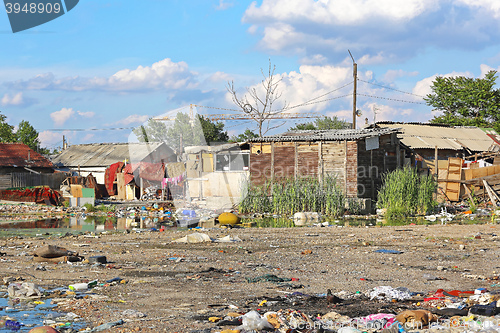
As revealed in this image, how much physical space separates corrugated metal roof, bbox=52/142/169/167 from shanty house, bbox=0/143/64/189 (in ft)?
15.5

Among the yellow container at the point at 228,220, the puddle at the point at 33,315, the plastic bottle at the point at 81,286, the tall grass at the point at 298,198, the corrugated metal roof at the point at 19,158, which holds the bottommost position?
the puddle at the point at 33,315

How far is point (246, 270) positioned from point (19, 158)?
29294mm

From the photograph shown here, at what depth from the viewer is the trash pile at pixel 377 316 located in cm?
482

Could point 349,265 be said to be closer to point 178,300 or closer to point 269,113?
point 178,300

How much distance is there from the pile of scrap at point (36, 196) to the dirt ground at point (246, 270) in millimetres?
12960

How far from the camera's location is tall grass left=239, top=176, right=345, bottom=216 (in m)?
18.7

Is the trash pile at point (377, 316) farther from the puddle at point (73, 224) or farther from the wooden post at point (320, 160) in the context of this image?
the wooden post at point (320, 160)

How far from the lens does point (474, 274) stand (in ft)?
25.2

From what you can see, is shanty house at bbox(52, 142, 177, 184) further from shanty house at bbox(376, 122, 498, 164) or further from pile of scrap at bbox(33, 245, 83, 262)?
pile of scrap at bbox(33, 245, 83, 262)

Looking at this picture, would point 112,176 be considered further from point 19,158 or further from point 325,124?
point 325,124

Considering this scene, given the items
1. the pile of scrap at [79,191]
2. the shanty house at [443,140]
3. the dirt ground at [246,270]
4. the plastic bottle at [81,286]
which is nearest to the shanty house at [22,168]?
the pile of scrap at [79,191]

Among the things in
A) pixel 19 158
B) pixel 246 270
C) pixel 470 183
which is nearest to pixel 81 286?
pixel 246 270

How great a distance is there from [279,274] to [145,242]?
4.99m

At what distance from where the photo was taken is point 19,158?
33.6 meters
